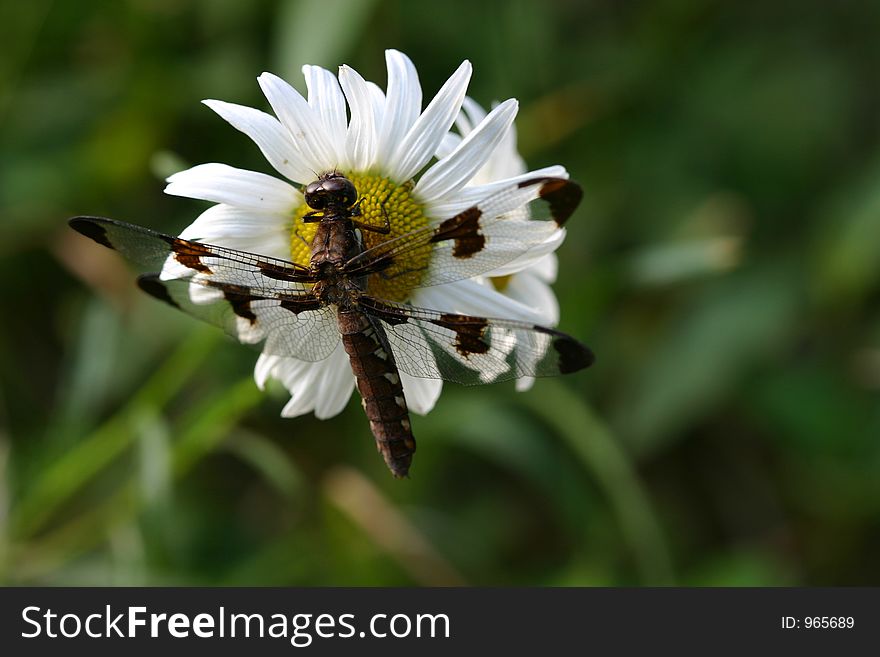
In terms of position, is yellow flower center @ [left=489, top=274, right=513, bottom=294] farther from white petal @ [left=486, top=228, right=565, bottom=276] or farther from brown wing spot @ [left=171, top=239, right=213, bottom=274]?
brown wing spot @ [left=171, top=239, right=213, bottom=274]

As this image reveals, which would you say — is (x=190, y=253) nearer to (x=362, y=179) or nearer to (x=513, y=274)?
(x=362, y=179)

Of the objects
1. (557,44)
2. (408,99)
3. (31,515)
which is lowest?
(31,515)

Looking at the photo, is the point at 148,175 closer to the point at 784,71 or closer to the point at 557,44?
the point at 557,44

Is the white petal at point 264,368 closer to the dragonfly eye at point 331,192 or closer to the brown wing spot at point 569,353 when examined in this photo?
the dragonfly eye at point 331,192

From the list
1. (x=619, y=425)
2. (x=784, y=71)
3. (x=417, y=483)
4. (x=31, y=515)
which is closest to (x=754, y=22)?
(x=784, y=71)

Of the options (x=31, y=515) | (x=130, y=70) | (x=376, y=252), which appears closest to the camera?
(x=376, y=252)

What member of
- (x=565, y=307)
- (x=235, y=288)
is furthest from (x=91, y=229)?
(x=565, y=307)
